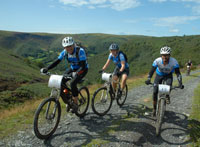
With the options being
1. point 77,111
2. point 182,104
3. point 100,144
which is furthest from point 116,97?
point 182,104

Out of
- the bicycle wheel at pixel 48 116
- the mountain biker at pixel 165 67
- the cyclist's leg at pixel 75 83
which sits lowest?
the bicycle wheel at pixel 48 116

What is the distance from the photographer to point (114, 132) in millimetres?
5379

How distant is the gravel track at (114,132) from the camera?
4.71 m

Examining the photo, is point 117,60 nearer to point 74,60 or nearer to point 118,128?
point 74,60

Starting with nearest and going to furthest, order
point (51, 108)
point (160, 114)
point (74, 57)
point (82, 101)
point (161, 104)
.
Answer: point (51, 108) → point (160, 114) → point (161, 104) → point (74, 57) → point (82, 101)

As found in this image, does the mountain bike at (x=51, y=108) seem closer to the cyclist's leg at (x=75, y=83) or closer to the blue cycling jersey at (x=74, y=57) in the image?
the cyclist's leg at (x=75, y=83)

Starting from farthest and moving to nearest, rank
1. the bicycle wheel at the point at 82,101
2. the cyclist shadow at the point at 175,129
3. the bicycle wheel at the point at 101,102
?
the bicycle wheel at the point at 101,102 < the bicycle wheel at the point at 82,101 < the cyclist shadow at the point at 175,129

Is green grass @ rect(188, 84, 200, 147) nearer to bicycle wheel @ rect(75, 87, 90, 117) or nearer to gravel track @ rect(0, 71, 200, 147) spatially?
gravel track @ rect(0, 71, 200, 147)

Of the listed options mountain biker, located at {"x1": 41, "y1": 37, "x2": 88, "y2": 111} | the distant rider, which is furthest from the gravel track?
the distant rider

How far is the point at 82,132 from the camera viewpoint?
5289mm

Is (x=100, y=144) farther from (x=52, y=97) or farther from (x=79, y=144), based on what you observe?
(x=52, y=97)

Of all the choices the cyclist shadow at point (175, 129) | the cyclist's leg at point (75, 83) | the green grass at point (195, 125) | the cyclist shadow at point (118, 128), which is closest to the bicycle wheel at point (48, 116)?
the cyclist's leg at point (75, 83)

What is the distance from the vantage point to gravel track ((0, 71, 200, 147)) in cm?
471

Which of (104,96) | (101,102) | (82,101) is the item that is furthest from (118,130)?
(82,101)
